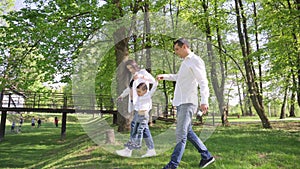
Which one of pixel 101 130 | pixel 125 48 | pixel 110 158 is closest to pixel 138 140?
pixel 101 130

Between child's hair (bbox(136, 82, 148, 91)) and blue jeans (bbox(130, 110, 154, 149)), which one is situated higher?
child's hair (bbox(136, 82, 148, 91))

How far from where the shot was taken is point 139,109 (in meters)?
4.02

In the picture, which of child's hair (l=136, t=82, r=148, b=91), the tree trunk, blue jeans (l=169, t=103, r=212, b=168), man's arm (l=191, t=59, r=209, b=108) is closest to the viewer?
man's arm (l=191, t=59, r=209, b=108)

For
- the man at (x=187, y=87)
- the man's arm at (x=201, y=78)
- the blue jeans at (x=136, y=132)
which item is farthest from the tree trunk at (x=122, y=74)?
the man's arm at (x=201, y=78)

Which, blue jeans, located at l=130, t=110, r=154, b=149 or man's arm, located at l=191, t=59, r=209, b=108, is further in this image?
blue jeans, located at l=130, t=110, r=154, b=149

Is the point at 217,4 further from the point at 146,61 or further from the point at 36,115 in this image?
the point at 36,115

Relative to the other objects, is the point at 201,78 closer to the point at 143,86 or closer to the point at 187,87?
the point at 187,87

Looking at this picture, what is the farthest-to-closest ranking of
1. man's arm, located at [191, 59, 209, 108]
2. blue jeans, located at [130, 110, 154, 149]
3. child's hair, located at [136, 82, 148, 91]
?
blue jeans, located at [130, 110, 154, 149] < child's hair, located at [136, 82, 148, 91] < man's arm, located at [191, 59, 209, 108]

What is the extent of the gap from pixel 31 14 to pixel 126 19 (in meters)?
4.79

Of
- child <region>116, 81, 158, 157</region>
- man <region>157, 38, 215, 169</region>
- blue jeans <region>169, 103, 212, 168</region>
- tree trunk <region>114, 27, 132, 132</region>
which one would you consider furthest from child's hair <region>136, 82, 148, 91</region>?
tree trunk <region>114, 27, 132, 132</region>

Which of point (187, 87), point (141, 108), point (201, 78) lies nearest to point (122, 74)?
point (141, 108)

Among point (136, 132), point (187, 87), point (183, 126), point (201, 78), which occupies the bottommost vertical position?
point (136, 132)

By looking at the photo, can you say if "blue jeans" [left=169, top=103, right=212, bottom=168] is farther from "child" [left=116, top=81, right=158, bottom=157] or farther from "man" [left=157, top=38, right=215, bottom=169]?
"child" [left=116, top=81, right=158, bottom=157]

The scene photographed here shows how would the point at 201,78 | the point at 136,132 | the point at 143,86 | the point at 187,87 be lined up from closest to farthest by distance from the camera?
the point at 201,78, the point at 187,87, the point at 143,86, the point at 136,132
